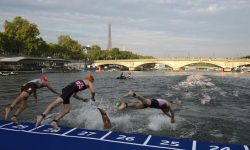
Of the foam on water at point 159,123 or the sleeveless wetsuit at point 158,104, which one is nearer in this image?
the sleeveless wetsuit at point 158,104

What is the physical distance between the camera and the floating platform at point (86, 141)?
11102 mm

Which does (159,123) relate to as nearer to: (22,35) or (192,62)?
(22,35)

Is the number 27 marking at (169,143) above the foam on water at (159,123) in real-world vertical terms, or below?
above

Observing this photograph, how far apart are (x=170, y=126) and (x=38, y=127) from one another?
715cm

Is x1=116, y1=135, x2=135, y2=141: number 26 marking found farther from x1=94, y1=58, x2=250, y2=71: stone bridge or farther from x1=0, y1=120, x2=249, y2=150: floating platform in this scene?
x1=94, y1=58, x2=250, y2=71: stone bridge

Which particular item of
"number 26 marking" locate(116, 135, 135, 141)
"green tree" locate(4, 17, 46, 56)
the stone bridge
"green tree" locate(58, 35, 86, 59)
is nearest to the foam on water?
"number 26 marking" locate(116, 135, 135, 141)

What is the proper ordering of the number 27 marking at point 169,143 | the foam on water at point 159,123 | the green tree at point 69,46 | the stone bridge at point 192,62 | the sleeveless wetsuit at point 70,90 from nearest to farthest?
the number 27 marking at point 169,143 < the sleeveless wetsuit at point 70,90 < the foam on water at point 159,123 < the stone bridge at point 192,62 < the green tree at point 69,46

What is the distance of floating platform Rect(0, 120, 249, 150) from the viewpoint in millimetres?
11102

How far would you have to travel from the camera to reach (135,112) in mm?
22578

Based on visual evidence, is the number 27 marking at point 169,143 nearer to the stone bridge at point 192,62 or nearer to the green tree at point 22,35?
the green tree at point 22,35

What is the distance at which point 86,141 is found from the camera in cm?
1177

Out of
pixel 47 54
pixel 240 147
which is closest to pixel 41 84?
pixel 240 147

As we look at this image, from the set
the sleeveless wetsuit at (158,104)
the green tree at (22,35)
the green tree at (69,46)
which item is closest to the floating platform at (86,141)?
the sleeveless wetsuit at (158,104)

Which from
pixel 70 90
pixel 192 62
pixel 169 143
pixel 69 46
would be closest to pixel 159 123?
pixel 70 90
